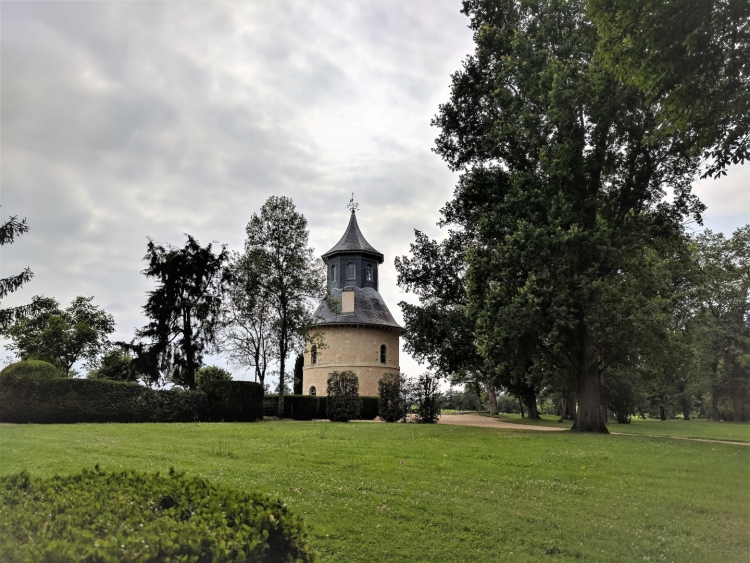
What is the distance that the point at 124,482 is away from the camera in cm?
449

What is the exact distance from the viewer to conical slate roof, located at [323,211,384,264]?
49.0 m

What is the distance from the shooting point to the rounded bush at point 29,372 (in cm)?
2308

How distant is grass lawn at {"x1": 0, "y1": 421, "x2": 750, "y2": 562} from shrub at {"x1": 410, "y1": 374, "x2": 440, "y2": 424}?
13170 mm

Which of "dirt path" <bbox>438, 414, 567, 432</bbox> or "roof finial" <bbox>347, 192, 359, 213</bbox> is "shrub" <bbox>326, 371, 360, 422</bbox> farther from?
"roof finial" <bbox>347, 192, 359, 213</bbox>

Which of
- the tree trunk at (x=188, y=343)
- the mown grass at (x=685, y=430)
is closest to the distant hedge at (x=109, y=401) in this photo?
the tree trunk at (x=188, y=343)

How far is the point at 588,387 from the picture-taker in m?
21.4

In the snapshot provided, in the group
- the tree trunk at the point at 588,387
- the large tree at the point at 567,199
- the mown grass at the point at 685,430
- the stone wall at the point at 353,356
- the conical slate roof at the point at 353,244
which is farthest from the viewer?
the conical slate roof at the point at 353,244

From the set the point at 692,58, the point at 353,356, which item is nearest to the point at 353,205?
the point at 353,356

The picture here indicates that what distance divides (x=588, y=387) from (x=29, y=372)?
23.3 m

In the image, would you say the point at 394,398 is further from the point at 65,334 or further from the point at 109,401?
the point at 65,334

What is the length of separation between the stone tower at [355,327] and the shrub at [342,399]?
12967mm

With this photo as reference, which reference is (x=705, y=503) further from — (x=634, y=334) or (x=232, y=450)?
(x=634, y=334)

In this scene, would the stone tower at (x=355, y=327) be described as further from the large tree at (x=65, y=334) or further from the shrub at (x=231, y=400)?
the large tree at (x=65, y=334)

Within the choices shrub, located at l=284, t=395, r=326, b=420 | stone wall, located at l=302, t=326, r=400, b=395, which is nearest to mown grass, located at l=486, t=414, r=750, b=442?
stone wall, located at l=302, t=326, r=400, b=395
